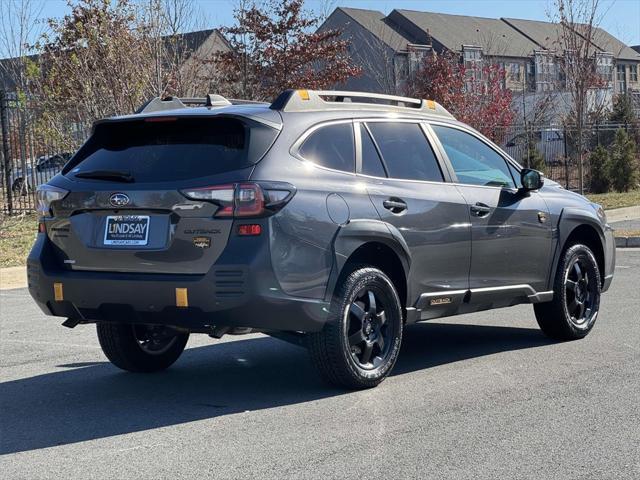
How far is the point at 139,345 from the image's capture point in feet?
23.1

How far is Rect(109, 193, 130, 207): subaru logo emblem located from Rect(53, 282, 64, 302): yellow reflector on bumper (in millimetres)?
636

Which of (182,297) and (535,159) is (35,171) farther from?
(182,297)

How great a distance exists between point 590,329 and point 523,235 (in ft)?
4.23

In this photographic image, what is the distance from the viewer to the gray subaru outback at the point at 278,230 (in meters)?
5.64

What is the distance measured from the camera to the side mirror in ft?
24.9

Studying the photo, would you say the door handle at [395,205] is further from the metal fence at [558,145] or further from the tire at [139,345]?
the metal fence at [558,145]

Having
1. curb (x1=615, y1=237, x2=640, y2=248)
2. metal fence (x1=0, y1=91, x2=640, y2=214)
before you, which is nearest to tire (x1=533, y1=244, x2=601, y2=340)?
curb (x1=615, y1=237, x2=640, y2=248)

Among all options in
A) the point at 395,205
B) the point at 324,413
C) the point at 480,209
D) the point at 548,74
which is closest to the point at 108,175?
the point at 395,205

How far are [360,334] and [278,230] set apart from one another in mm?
1013

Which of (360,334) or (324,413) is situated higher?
(360,334)

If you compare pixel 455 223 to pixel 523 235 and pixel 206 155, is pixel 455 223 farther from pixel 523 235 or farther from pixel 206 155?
pixel 206 155

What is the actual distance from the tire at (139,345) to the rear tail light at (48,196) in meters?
0.96

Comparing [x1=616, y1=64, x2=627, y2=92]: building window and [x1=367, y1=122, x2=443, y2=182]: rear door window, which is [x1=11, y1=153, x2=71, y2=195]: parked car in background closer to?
[x1=367, y1=122, x2=443, y2=182]: rear door window

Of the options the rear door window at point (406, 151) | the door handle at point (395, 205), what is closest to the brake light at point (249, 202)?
the door handle at point (395, 205)
